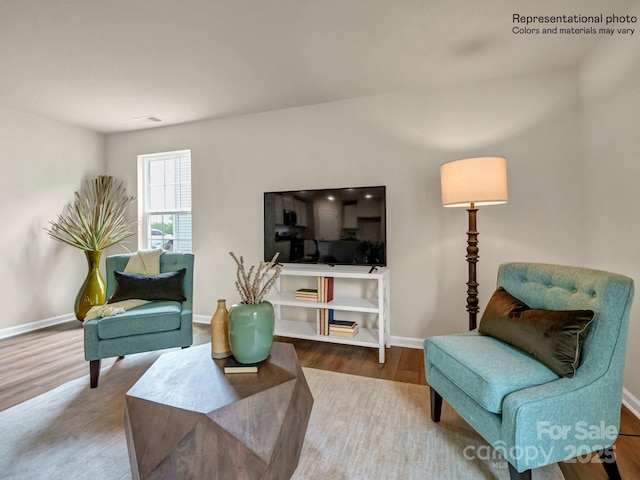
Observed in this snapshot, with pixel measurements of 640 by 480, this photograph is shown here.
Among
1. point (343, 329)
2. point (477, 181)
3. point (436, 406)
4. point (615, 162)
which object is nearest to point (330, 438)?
point (436, 406)

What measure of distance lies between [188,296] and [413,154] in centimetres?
244

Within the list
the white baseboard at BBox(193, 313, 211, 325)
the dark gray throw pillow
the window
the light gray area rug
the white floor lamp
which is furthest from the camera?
the window

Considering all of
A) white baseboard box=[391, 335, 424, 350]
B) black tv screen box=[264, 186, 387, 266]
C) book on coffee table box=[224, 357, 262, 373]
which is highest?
black tv screen box=[264, 186, 387, 266]

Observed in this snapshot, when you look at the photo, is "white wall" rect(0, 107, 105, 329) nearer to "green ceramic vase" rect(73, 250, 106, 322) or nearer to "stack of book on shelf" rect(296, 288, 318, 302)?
"green ceramic vase" rect(73, 250, 106, 322)

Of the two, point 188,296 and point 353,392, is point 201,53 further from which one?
point 353,392

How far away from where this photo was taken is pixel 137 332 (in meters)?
2.23

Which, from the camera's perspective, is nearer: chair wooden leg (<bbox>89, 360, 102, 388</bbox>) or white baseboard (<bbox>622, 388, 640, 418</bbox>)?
white baseboard (<bbox>622, 388, 640, 418</bbox>)

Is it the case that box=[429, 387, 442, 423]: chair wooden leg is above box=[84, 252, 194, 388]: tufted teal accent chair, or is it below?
below

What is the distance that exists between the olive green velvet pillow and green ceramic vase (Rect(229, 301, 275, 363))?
1212 millimetres

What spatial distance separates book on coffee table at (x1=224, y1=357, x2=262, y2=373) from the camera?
138 cm

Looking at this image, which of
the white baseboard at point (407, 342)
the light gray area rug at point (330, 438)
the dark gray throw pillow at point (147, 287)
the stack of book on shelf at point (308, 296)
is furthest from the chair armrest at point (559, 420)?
the dark gray throw pillow at point (147, 287)

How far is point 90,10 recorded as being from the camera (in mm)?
1861

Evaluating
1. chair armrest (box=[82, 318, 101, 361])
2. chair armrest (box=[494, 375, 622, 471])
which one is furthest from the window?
chair armrest (box=[494, 375, 622, 471])

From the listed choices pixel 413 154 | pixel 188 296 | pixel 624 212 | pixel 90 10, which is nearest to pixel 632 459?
pixel 624 212
